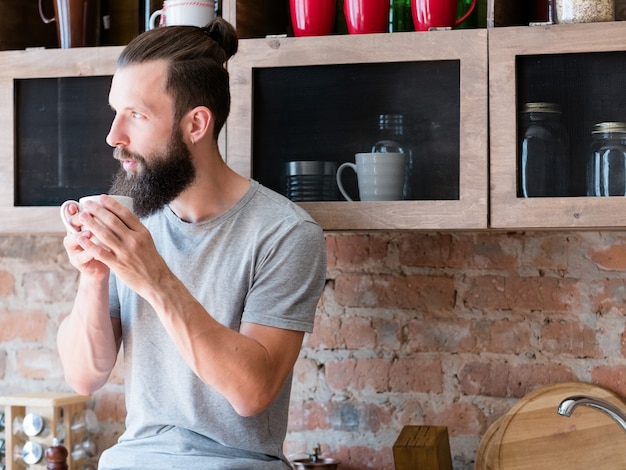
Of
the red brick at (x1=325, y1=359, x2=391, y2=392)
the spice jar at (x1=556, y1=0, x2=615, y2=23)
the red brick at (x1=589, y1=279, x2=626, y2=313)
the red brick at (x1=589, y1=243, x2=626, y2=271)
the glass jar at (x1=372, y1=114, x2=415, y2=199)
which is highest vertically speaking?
the spice jar at (x1=556, y1=0, x2=615, y2=23)

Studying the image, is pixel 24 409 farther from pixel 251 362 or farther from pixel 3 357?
pixel 251 362

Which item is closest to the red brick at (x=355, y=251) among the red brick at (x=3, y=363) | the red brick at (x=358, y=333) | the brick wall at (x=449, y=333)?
the brick wall at (x=449, y=333)

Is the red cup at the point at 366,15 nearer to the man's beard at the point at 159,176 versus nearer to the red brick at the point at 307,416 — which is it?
the man's beard at the point at 159,176

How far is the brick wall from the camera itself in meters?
2.08

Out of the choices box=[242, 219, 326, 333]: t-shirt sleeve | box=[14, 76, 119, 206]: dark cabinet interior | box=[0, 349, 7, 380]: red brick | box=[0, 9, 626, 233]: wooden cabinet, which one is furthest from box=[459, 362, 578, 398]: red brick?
box=[0, 349, 7, 380]: red brick

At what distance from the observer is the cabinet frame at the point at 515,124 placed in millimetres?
1767

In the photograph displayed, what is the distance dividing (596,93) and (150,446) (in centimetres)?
108

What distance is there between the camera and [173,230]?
181cm

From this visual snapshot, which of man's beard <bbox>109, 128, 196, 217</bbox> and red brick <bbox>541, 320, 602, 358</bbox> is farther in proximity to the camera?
red brick <bbox>541, 320, 602, 358</bbox>

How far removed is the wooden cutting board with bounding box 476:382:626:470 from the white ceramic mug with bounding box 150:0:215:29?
A: 3.53ft

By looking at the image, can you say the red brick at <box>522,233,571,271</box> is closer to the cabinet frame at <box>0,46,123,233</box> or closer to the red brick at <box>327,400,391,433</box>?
the red brick at <box>327,400,391,433</box>

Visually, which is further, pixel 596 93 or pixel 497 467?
pixel 497 467

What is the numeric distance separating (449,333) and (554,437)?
0.32m

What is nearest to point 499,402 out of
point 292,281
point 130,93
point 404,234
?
point 404,234
